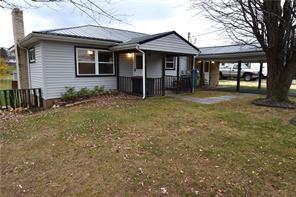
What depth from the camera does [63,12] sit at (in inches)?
217

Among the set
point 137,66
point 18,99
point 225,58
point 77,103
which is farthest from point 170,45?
point 18,99

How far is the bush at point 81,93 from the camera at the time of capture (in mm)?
9656

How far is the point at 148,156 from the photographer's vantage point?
398 centimetres

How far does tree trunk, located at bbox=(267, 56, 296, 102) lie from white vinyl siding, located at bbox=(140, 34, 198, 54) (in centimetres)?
413

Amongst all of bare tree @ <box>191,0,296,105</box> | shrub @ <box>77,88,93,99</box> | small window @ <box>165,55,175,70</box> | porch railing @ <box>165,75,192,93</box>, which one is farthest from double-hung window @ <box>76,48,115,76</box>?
bare tree @ <box>191,0,296,105</box>

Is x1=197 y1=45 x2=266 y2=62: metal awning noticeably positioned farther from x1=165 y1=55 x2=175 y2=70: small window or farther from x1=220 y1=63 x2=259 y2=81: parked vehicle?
x1=220 y1=63 x2=259 y2=81: parked vehicle

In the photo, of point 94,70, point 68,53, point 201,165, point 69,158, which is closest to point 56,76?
point 68,53

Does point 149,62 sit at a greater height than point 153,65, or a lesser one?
greater

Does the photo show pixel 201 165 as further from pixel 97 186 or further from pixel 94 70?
pixel 94 70

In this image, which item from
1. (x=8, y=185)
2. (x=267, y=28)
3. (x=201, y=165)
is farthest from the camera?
(x=267, y=28)

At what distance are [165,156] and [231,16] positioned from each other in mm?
7651

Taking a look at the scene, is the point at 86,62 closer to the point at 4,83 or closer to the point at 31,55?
the point at 31,55

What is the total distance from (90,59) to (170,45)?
403 cm

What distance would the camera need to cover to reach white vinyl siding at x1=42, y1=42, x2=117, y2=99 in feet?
30.3
